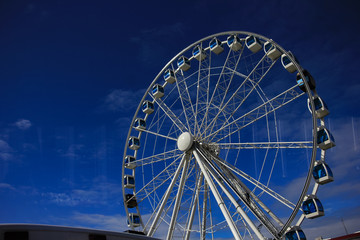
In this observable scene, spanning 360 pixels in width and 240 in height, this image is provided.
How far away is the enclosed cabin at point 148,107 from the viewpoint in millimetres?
22594

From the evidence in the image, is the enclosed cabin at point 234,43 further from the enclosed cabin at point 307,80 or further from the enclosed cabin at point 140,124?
the enclosed cabin at point 140,124

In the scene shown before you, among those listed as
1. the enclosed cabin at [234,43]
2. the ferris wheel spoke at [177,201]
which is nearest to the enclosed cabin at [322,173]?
the ferris wheel spoke at [177,201]

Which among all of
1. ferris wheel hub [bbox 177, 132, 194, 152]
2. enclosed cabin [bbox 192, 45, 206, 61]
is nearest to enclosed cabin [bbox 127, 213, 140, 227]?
ferris wheel hub [bbox 177, 132, 194, 152]

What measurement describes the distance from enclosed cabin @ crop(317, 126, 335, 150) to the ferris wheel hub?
23.5 ft

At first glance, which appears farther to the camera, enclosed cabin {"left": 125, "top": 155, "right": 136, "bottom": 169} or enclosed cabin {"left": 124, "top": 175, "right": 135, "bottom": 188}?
enclosed cabin {"left": 125, "top": 155, "right": 136, "bottom": 169}

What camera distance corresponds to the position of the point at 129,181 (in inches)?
832

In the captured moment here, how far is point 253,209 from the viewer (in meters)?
14.5

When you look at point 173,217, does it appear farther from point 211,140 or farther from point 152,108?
point 152,108

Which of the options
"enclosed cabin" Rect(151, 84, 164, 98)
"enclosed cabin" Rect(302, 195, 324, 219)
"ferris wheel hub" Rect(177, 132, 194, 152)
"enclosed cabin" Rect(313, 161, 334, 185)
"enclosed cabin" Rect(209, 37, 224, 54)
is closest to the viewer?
"enclosed cabin" Rect(302, 195, 324, 219)

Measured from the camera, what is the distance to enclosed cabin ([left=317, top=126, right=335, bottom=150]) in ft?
45.7

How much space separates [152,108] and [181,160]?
589cm

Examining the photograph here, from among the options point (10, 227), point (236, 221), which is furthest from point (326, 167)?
point (10, 227)

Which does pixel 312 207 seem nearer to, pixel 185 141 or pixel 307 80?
pixel 307 80

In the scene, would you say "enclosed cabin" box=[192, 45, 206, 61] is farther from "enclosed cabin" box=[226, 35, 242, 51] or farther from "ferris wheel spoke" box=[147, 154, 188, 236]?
"ferris wheel spoke" box=[147, 154, 188, 236]
